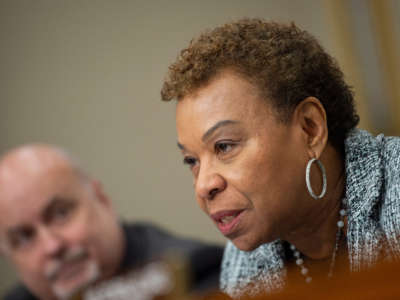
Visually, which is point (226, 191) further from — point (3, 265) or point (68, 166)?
point (3, 265)

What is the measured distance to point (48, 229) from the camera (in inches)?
36.9

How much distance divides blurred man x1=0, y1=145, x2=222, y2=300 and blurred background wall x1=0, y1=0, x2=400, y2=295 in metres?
0.04

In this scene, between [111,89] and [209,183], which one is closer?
[209,183]

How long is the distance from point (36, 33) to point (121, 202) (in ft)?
1.26

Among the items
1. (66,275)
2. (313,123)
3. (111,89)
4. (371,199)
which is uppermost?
(111,89)

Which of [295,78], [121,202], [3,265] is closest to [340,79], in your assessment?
[295,78]

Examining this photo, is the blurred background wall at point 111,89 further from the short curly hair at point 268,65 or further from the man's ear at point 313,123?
the man's ear at point 313,123

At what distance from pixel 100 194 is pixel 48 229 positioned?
0.13 m

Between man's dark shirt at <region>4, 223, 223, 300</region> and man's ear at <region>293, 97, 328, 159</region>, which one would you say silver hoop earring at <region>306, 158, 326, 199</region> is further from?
man's dark shirt at <region>4, 223, 223, 300</region>

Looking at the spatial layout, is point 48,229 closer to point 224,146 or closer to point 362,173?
point 224,146

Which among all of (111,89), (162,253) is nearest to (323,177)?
(162,253)

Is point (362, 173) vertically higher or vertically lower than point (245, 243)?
higher

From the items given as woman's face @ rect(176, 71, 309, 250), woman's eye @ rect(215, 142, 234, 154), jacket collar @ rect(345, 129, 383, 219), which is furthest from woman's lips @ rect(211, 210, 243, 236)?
jacket collar @ rect(345, 129, 383, 219)

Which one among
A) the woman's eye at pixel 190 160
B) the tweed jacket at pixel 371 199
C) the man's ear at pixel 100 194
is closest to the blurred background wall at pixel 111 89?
the man's ear at pixel 100 194
